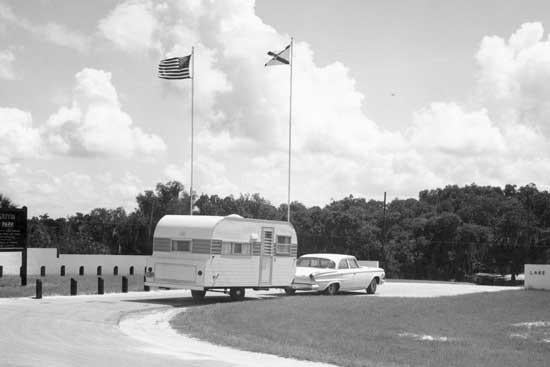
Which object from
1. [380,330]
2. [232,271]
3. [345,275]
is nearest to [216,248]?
[232,271]

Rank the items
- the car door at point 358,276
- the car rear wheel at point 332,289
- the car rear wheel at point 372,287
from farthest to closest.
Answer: the car rear wheel at point 372,287 < the car door at point 358,276 < the car rear wheel at point 332,289

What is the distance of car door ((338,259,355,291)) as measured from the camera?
26.9m

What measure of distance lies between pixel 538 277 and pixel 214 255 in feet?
60.9

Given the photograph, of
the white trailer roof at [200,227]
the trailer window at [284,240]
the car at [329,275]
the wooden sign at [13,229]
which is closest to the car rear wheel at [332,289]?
the car at [329,275]

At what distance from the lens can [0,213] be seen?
2727 centimetres

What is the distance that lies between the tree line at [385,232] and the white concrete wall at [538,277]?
90.7ft

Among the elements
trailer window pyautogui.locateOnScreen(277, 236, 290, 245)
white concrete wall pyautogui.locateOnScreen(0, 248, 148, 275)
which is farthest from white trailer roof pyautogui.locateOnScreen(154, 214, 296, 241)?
white concrete wall pyautogui.locateOnScreen(0, 248, 148, 275)

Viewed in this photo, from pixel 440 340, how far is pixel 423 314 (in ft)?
16.8

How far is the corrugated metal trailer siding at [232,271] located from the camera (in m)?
22.3

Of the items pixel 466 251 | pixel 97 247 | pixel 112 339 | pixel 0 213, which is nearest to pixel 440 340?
pixel 112 339

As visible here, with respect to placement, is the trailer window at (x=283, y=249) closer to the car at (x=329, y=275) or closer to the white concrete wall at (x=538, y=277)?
the car at (x=329, y=275)

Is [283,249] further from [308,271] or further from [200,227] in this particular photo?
[200,227]

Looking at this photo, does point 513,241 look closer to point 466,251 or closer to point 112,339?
point 466,251

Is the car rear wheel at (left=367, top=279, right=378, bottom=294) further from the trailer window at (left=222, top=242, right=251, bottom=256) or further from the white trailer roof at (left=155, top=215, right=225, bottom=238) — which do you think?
the white trailer roof at (left=155, top=215, right=225, bottom=238)
